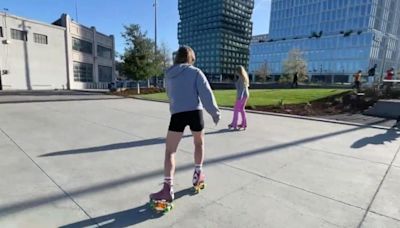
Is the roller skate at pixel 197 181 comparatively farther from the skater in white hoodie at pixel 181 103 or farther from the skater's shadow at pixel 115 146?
the skater's shadow at pixel 115 146

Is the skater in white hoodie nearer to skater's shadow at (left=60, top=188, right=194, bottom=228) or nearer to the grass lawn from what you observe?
skater's shadow at (left=60, top=188, right=194, bottom=228)

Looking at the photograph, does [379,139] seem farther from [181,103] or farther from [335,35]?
[335,35]

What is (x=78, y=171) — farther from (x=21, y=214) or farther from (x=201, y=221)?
(x=201, y=221)

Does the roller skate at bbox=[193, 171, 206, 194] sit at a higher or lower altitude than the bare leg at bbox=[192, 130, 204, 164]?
lower

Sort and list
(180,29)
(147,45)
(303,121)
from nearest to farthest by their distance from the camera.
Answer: (303,121) < (147,45) < (180,29)

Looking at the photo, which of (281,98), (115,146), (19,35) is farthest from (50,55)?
(115,146)

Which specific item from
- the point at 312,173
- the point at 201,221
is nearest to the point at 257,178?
the point at 312,173

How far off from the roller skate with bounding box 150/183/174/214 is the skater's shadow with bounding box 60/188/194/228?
2.2 inches

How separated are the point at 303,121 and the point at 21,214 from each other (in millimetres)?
8549

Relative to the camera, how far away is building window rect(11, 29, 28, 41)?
28233mm

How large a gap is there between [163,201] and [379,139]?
6.09 m

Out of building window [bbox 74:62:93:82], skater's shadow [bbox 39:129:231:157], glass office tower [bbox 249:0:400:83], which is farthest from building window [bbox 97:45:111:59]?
glass office tower [bbox 249:0:400:83]

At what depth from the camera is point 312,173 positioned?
4.01 metres

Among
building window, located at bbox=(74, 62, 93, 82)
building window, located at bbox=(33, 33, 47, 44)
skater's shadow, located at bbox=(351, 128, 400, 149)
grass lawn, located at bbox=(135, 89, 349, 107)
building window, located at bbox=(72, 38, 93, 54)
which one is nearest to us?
skater's shadow, located at bbox=(351, 128, 400, 149)
